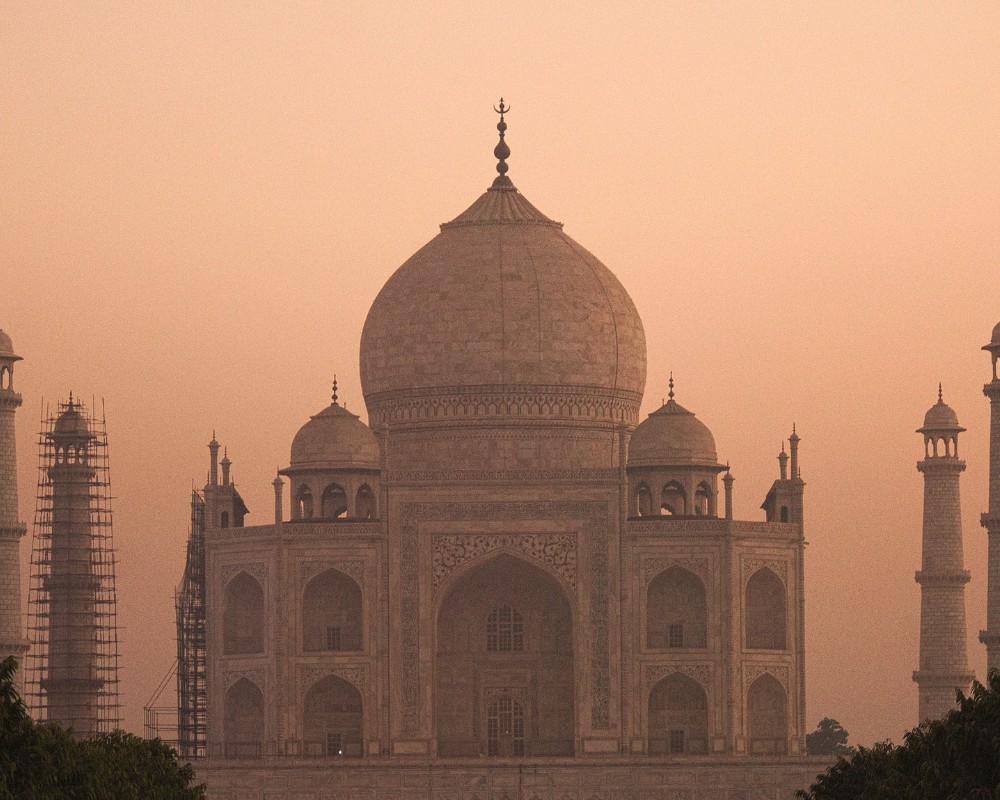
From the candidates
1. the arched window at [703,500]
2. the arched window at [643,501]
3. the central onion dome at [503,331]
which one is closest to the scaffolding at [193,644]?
the central onion dome at [503,331]

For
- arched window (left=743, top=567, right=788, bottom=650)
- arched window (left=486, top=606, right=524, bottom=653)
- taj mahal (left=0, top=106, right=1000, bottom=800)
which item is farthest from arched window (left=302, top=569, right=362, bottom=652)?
arched window (left=743, top=567, right=788, bottom=650)

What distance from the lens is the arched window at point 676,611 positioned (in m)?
49.8

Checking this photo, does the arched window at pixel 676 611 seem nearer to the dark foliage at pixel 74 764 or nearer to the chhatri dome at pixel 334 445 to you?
the chhatri dome at pixel 334 445

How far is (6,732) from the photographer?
26.8 meters

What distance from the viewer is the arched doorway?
50500mm

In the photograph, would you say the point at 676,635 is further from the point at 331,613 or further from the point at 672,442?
the point at 331,613

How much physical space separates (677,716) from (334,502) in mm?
7317

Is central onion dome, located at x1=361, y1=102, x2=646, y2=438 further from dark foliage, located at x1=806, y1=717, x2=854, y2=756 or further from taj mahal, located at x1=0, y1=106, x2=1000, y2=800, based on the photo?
dark foliage, located at x1=806, y1=717, x2=854, y2=756

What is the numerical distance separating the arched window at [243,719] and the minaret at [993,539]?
12.4m

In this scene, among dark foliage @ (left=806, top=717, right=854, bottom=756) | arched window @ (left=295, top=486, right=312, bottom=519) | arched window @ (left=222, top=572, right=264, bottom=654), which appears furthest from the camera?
dark foliage @ (left=806, top=717, right=854, bottom=756)

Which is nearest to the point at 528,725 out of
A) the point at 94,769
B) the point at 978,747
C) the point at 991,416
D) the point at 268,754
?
the point at 268,754

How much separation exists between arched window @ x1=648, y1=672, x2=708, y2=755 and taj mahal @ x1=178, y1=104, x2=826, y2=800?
0.13 ft

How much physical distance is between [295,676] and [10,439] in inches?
246

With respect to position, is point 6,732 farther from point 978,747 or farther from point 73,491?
point 73,491
